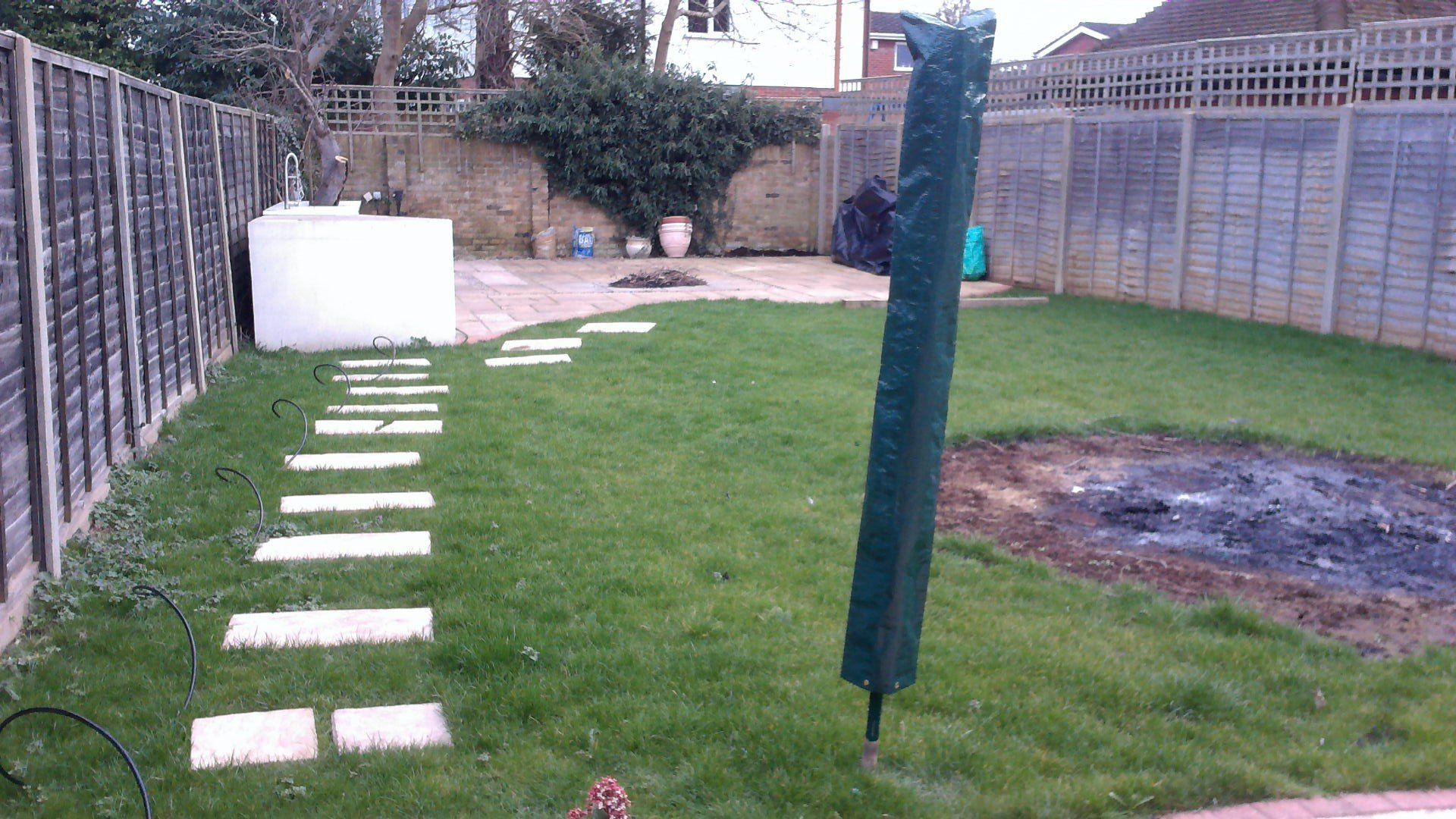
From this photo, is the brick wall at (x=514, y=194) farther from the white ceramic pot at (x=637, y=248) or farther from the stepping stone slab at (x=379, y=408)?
the stepping stone slab at (x=379, y=408)

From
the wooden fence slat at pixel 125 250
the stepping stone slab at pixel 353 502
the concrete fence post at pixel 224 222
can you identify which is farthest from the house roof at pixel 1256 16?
the wooden fence slat at pixel 125 250

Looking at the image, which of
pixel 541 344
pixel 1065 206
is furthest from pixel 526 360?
pixel 1065 206

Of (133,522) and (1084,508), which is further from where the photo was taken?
(1084,508)

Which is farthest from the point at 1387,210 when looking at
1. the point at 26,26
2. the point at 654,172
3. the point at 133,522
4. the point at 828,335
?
the point at 26,26

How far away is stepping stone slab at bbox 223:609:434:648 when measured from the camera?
379cm

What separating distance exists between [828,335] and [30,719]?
766 centimetres

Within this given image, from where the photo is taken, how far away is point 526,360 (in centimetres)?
906

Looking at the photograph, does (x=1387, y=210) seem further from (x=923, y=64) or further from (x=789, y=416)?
(x=923, y=64)

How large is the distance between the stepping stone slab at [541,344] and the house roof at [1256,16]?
13.0 m

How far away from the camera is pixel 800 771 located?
3.03 meters

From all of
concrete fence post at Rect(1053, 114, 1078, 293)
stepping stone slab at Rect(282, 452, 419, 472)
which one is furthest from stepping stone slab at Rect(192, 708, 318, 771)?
concrete fence post at Rect(1053, 114, 1078, 293)

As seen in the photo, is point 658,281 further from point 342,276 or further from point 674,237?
point 342,276

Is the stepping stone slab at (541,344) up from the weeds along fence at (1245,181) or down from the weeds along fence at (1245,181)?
down

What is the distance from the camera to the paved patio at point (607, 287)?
1205 cm
